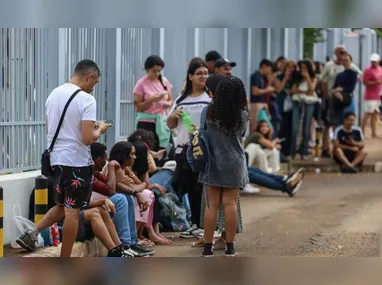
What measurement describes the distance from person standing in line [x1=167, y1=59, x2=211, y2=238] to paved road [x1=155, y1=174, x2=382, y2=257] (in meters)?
0.48

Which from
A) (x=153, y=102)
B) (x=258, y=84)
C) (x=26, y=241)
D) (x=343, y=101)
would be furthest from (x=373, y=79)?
(x=26, y=241)

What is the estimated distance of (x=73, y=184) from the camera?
25.2 ft

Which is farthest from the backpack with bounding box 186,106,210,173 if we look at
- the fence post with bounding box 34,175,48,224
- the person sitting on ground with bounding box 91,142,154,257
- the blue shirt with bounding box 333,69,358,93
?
the blue shirt with bounding box 333,69,358,93

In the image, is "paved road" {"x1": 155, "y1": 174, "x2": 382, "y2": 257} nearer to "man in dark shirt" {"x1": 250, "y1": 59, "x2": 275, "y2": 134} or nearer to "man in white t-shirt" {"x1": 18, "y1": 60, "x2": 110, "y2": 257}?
"man in dark shirt" {"x1": 250, "y1": 59, "x2": 275, "y2": 134}

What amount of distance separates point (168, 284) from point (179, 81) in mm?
7002

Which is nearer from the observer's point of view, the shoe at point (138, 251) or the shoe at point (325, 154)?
the shoe at point (138, 251)

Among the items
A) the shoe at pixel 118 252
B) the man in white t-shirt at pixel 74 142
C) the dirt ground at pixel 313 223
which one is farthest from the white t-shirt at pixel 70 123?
the dirt ground at pixel 313 223

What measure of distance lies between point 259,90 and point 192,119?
18.8 feet

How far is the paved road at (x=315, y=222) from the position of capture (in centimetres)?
933

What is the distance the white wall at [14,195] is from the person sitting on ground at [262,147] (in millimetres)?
5230

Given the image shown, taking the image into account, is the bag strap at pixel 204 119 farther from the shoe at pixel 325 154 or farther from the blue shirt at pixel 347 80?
the shoe at pixel 325 154
